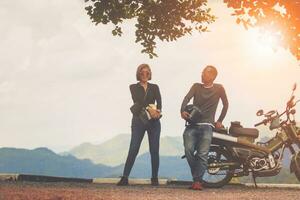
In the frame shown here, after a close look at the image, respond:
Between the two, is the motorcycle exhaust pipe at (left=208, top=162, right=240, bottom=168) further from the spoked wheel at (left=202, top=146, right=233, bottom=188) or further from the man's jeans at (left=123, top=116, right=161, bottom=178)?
the man's jeans at (left=123, top=116, right=161, bottom=178)

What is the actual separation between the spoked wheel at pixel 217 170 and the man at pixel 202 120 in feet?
2.02

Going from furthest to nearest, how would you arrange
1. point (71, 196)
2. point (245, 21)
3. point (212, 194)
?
point (245, 21)
point (212, 194)
point (71, 196)

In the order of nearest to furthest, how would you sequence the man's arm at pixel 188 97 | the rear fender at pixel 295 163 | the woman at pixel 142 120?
the man's arm at pixel 188 97, the woman at pixel 142 120, the rear fender at pixel 295 163

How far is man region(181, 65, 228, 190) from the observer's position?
12547mm

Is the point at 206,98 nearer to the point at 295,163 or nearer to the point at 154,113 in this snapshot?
the point at 154,113

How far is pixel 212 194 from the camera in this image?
11523 millimetres

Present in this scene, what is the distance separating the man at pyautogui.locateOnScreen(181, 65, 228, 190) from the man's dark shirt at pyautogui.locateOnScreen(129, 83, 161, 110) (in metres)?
0.62

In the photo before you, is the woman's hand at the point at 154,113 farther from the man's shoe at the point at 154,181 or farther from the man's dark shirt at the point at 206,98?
the man's shoe at the point at 154,181

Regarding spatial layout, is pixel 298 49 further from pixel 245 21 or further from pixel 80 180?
pixel 80 180

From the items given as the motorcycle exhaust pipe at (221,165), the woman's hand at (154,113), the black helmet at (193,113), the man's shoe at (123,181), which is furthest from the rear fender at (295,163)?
the man's shoe at (123,181)

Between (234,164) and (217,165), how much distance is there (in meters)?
0.35

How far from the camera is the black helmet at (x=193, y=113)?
41.0 feet

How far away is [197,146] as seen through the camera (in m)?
12.7

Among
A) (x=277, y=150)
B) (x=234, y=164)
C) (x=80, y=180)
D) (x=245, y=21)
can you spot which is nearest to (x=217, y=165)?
(x=234, y=164)
